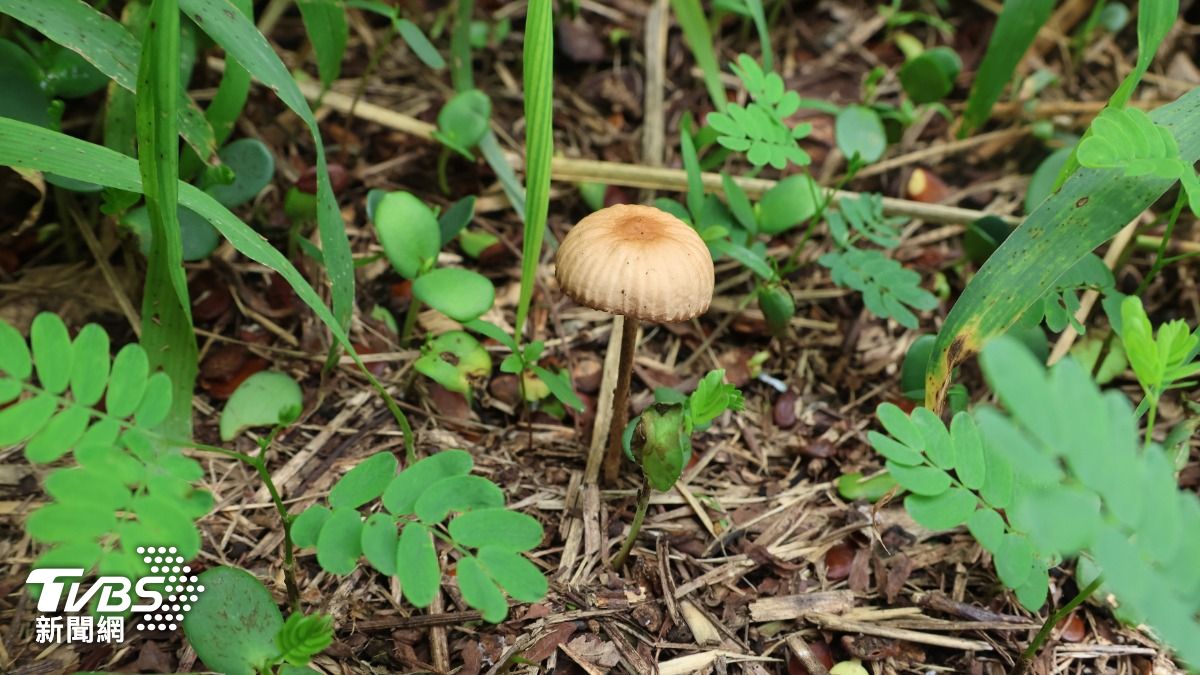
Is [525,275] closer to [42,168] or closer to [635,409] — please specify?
[635,409]

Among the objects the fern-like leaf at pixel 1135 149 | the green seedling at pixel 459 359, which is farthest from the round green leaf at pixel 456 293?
the fern-like leaf at pixel 1135 149

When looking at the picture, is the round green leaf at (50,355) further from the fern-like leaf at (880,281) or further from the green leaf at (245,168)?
the fern-like leaf at (880,281)

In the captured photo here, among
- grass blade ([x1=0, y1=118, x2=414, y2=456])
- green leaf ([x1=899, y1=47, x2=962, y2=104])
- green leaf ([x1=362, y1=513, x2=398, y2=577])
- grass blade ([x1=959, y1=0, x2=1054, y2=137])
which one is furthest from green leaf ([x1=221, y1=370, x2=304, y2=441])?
grass blade ([x1=959, y1=0, x2=1054, y2=137])

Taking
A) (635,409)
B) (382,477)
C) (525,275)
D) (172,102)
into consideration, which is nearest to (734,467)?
(635,409)

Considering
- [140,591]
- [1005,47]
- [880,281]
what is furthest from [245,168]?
[1005,47]

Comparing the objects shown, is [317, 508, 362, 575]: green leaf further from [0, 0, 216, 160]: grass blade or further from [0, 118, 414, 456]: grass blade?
[0, 0, 216, 160]: grass blade

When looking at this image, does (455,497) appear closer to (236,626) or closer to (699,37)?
(236,626)
